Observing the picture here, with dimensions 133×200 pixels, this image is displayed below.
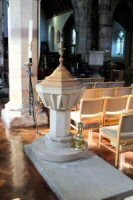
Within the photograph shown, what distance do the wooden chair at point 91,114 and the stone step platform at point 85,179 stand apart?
0.87m

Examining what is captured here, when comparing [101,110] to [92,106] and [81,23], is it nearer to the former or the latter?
[92,106]

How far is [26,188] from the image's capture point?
283cm

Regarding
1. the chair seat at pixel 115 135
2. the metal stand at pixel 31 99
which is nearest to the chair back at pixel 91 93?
the metal stand at pixel 31 99

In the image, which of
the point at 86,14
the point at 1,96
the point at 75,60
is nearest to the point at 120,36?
the point at 86,14

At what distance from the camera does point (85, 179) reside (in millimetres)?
2865

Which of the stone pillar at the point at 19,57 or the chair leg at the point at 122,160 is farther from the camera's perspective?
the stone pillar at the point at 19,57

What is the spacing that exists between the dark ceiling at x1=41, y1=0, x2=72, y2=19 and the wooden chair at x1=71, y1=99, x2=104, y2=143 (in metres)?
17.6

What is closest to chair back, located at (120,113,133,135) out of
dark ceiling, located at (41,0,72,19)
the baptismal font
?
the baptismal font

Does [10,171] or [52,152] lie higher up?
[52,152]

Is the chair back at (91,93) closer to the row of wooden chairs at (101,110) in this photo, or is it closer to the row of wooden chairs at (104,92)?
the row of wooden chairs at (104,92)

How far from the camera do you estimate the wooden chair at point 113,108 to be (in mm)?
4234

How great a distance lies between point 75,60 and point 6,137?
996 cm

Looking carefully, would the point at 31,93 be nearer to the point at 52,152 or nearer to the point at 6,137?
the point at 6,137

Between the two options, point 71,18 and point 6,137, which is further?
point 71,18
